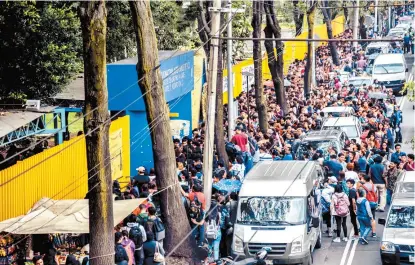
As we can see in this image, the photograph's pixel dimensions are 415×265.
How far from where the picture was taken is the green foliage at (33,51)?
94.3 ft

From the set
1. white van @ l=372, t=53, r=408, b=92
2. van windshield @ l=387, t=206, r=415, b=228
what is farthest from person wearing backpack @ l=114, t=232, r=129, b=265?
white van @ l=372, t=53, r=408, b=92

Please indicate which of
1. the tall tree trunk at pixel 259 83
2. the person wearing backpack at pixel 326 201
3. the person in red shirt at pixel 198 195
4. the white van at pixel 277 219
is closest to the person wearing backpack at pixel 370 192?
the person wearing backpack at pixel 326 201

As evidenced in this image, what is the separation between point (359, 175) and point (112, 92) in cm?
720

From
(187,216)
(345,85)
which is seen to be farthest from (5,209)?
(345,85)

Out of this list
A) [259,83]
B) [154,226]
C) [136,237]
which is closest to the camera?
[136,237]

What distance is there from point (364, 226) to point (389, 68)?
93.0 feet

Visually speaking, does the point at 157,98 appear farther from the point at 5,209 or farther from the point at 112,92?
the point at 112,92

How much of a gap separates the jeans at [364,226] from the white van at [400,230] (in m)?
0.93

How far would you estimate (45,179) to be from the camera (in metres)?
22.2

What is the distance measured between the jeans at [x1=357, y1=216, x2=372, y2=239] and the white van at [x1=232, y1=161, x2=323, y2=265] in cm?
176

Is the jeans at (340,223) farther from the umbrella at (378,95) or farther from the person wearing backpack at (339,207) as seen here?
the umbrella at (378,95)

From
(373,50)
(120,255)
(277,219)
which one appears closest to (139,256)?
(120,255)

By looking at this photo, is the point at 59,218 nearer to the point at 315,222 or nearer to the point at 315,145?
the point at 315,222

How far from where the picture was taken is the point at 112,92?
87.5 feet
